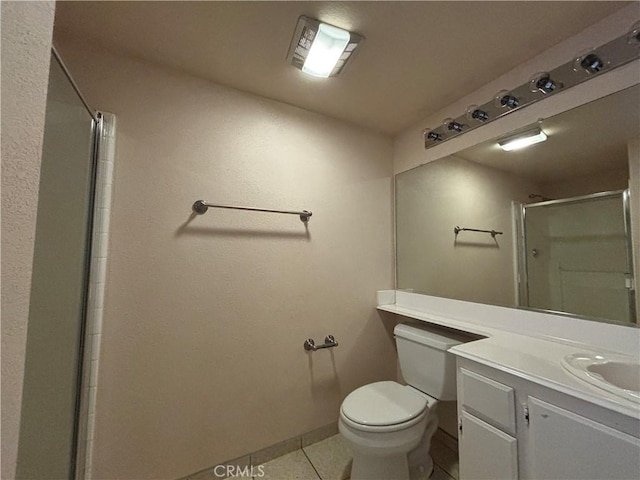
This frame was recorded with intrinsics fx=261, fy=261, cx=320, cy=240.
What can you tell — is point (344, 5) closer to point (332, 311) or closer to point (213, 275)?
point (213, 275)

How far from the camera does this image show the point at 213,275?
1429 millimetres

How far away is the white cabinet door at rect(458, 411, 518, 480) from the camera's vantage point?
0.89 meters

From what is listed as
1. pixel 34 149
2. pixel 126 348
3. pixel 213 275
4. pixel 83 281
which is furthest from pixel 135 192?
pixel 34 149

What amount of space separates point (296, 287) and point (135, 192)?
3.24ft

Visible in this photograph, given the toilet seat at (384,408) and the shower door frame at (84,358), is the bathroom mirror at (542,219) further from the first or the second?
the shower door frame at (84,358)

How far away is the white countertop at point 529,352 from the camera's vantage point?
2.41 feet

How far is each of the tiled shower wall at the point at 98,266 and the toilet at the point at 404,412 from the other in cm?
112

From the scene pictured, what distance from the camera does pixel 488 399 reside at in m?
0.96

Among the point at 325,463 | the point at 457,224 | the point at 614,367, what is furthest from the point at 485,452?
the point at 457,224


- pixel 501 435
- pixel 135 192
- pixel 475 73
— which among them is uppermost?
pixel 475 73

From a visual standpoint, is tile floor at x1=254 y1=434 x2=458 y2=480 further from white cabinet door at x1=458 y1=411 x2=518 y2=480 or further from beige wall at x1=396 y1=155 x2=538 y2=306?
beige wall at x1=396 y1=155 x2=538 y2=306

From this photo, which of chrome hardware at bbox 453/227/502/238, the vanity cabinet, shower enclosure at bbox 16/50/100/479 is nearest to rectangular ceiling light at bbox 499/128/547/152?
chrome hardware at bbox 453/227/502/238

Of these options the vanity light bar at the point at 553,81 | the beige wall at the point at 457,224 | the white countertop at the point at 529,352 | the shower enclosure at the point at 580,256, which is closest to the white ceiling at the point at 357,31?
the vanity light bar at the point at 553,81

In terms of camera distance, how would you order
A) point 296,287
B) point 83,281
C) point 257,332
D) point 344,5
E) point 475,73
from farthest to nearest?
point 296,287 → point 257,332 → point 475,73 → point 83,281 → point 344,5
